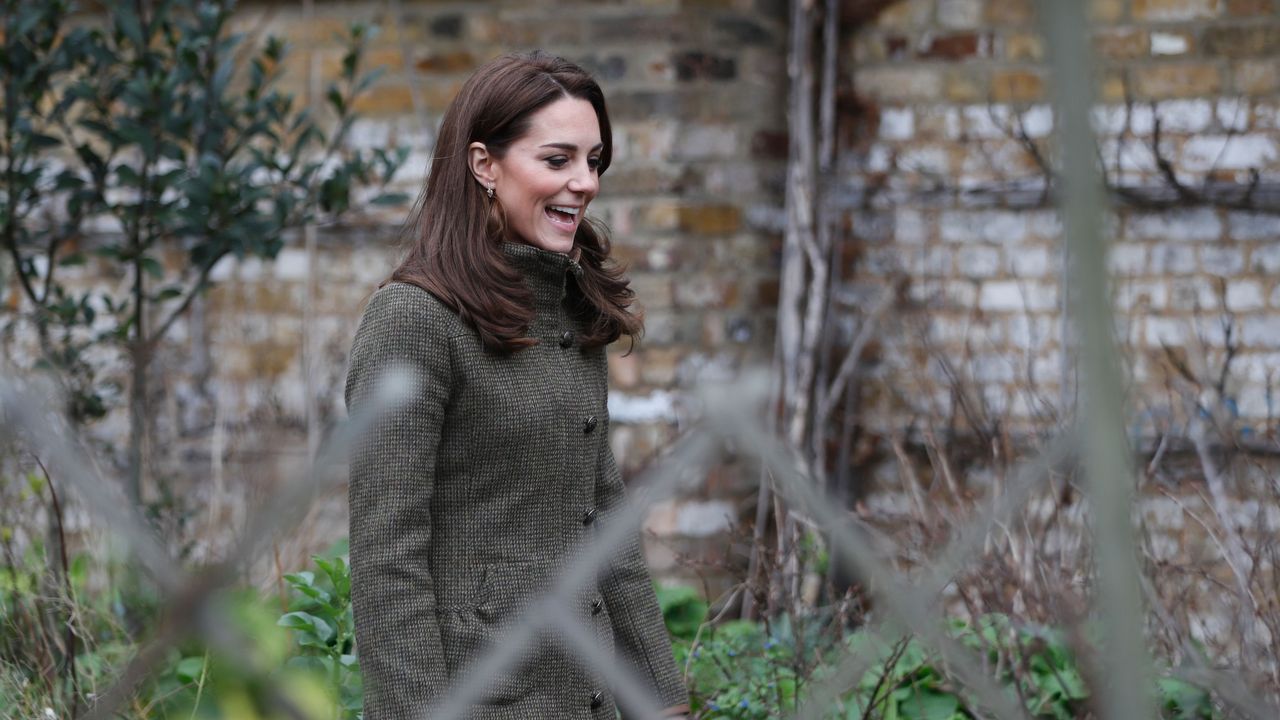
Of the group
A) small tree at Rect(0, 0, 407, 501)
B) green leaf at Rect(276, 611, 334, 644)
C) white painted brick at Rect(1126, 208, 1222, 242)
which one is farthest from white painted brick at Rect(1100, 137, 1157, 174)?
green leaf at Rect(276, 611, 334, 644)

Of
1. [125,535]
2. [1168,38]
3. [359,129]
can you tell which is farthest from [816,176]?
[125,535]

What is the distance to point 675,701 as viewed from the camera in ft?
7.32

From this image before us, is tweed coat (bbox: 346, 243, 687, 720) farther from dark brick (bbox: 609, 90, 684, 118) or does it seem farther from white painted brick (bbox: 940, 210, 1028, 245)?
white painted brick (bbox: 940, 210, 1028, 245)

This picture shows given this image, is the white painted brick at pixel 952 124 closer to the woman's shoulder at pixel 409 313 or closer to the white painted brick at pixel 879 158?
the white painted brick at pixel 879 158

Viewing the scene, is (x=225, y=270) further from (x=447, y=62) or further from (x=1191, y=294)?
(x=1191, y=294)

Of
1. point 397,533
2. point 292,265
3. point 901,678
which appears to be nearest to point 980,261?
point 901,678

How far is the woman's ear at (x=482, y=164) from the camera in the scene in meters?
2.08

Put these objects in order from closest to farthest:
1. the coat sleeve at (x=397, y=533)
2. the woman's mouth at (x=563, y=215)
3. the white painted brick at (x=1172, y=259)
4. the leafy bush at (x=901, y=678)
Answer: the coat sleeve at (x=397, y=533), the woman's mouth at (x=563, y=215), the leafy bush at (x=901, y=678), the white painted brick at (x=1172, y=259)

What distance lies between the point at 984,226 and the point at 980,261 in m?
0.12

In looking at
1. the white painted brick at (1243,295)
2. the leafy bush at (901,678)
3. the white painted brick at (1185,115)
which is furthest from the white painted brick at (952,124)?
the leafy bush at (901,678)

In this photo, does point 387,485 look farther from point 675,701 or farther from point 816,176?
point 816,176

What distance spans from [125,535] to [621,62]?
153 inches

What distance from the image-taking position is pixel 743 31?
15.2 ft

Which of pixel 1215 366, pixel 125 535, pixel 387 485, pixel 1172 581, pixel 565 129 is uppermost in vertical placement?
pixel 565 129
